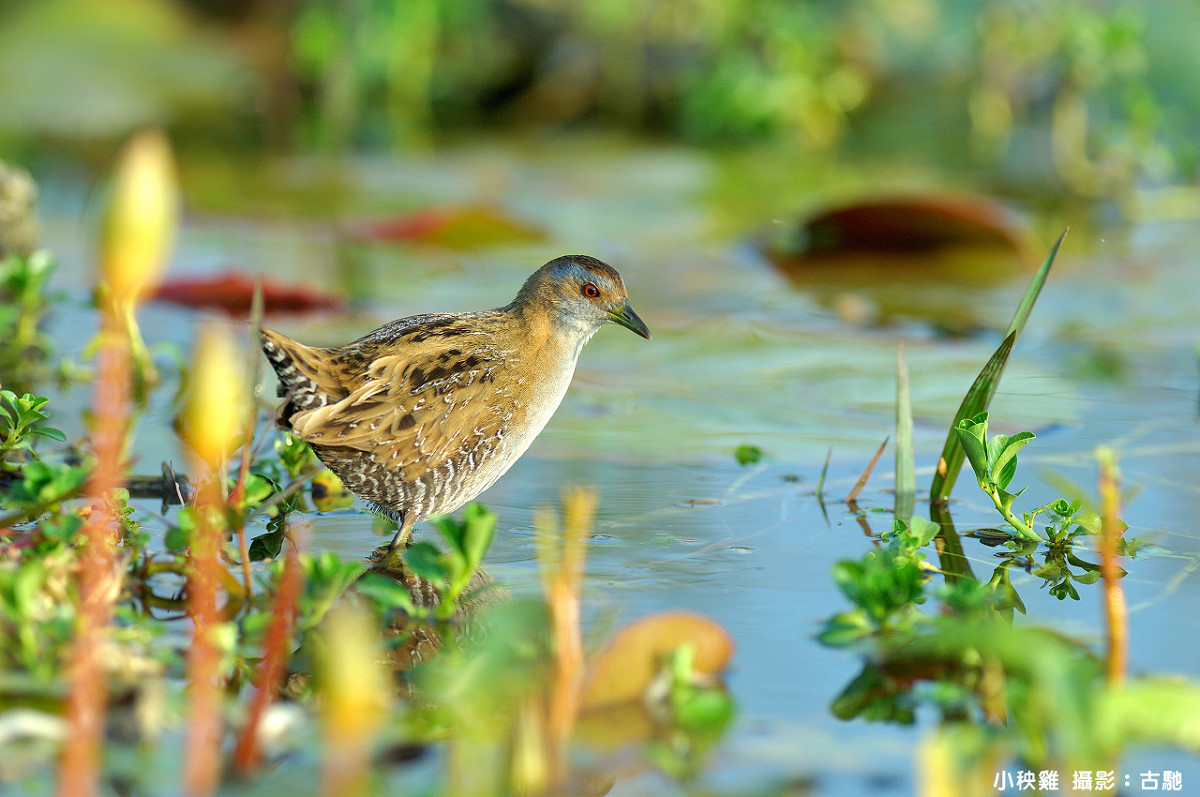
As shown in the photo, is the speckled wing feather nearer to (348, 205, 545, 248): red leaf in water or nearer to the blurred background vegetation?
(348, 205, 545, 248): red leaf in water

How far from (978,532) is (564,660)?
1563 mm

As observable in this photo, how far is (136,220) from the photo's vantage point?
4.71ft

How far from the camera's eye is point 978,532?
3.13m

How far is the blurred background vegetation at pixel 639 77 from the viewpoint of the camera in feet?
26.2

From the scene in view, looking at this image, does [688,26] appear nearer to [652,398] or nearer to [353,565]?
[652,398]

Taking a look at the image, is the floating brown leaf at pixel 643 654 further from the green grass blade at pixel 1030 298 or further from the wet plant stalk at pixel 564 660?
the green grass blade at pixel 1030 298

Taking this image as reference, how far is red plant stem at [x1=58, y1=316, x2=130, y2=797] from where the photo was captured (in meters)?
1.53

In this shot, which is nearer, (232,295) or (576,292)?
(576,292)

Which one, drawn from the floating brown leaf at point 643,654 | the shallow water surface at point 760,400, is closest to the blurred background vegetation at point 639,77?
the shallow water surface at point 760,400

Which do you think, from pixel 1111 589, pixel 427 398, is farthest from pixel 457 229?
pixel 1111 589

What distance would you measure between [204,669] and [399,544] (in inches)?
60.8

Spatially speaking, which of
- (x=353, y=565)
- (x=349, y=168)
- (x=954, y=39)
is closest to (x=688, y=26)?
(x=954, y=39)

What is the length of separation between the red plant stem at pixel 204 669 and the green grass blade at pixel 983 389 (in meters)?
1.63

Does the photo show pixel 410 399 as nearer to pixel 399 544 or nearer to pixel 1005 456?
pixel 399 544
